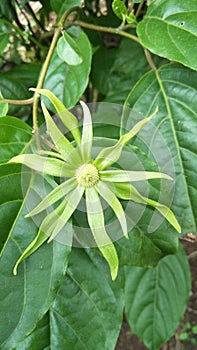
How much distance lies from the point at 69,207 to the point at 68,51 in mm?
224

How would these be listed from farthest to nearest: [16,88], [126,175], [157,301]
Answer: [157,301], [16,88], [126,175]

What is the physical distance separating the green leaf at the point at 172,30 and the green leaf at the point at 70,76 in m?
0.09

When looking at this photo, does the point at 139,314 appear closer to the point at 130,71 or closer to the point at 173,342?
the point at 173,342

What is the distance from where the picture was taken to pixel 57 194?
1.66 ft

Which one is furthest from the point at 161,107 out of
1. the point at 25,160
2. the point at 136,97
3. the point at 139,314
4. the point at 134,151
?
the point at 139,314

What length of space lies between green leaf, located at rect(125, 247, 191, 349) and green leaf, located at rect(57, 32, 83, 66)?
60 cm

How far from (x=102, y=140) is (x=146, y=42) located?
0.15m

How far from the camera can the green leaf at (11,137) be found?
597mm

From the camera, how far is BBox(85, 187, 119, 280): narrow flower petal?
1.62ft

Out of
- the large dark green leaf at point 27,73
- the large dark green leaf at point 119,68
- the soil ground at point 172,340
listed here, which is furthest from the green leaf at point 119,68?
the soil ground at point 172,340

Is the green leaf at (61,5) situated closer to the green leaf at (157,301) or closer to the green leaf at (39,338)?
the green leaf at (39,338)

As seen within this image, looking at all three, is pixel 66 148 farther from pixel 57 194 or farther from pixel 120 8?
pixel 120 8

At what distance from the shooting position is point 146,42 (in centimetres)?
61

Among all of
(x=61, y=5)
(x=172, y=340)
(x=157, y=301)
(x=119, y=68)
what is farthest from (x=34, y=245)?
(x=172, y=340)
